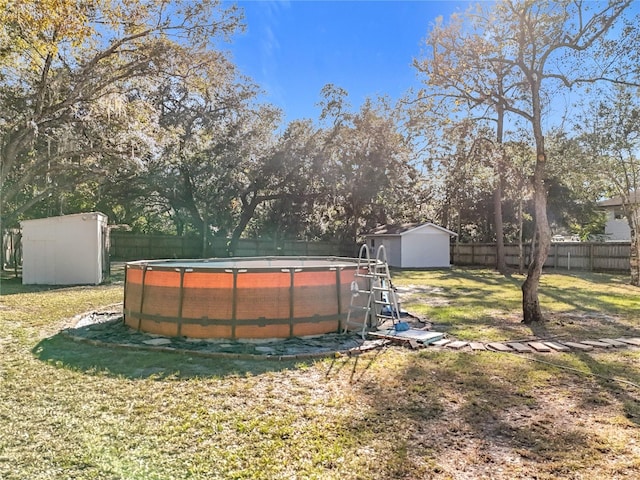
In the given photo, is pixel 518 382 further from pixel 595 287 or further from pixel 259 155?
pixel 259 155

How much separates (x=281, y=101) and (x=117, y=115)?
12.8m

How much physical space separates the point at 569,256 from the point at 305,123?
49.0 ft

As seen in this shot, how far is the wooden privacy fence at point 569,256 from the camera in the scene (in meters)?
19.5

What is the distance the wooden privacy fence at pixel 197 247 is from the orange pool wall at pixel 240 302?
21.3 meters

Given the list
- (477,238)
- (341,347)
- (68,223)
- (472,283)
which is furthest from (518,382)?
(477,238)

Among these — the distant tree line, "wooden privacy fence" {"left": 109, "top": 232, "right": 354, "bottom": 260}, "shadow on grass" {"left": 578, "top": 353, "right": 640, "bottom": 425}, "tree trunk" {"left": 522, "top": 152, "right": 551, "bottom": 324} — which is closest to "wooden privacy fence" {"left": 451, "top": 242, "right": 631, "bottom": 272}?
the distant tree line

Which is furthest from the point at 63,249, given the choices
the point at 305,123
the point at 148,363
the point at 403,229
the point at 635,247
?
the point at 635,247

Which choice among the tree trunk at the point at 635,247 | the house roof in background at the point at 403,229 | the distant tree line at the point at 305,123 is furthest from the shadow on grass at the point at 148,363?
the house roof in background at the point at 403,229

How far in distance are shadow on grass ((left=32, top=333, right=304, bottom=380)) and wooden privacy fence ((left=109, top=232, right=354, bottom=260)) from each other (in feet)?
72.3

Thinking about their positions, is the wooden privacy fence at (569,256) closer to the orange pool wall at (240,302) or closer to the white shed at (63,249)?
the orange pool wall at (240,302)

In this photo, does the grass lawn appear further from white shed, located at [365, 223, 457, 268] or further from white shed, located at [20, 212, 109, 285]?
white shed, located at [365, 223, 457, 268]

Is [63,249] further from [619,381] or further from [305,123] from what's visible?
[305,123]

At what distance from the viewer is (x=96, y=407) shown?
360 centimetres

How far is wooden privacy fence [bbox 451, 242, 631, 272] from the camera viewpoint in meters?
19.5
